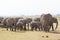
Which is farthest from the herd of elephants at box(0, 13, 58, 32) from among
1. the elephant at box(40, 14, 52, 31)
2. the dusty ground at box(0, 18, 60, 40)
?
the dusty ground at box(0, 18, 60, 40)

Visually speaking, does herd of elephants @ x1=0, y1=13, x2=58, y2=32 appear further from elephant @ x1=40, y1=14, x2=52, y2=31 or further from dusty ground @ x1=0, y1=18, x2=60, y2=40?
dusty ground @ x1=0, y1=18, x2=60, y2=40

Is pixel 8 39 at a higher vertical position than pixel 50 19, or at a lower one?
lower

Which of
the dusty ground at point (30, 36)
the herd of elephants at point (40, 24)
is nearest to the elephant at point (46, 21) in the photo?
the herd of elephants at point (40, 24)

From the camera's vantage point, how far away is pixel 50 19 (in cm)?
2120

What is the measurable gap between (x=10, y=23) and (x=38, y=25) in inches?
147

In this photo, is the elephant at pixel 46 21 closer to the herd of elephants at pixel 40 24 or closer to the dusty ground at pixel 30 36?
the herd of elephants at pixel 40 24

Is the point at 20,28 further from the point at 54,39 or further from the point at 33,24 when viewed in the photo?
the point at 54,39

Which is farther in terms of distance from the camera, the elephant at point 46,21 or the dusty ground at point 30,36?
the elephant at point 46,21

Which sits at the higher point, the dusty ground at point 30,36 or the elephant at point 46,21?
the elephant at point 46,21

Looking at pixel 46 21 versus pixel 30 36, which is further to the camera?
pixel 46 21

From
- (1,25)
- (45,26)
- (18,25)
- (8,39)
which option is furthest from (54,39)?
(1,25)

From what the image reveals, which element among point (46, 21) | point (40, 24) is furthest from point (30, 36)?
point (40, 24)

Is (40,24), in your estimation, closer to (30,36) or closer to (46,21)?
(46,21)

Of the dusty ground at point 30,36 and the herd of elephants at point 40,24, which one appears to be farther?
the herd of elephants at point 40,24
